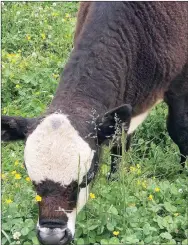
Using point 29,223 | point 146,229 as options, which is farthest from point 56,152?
point 146,229

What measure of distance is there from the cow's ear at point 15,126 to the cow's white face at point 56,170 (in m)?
0.18

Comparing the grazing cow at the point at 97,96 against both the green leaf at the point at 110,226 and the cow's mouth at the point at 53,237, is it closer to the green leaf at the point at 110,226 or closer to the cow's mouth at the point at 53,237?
the cow's mouth at the point at 53,237

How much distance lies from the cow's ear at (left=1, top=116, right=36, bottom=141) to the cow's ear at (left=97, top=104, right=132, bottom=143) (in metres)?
0.50

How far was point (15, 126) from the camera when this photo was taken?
186 inches

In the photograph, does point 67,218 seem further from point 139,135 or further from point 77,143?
point 139,135

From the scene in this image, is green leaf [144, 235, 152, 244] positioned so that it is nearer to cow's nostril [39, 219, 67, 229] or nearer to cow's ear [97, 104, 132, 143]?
cow's nostril [39, 219, 67, 229]

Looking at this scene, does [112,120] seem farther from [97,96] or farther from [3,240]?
[3,240]

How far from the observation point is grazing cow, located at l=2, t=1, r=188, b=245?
4.42 meters

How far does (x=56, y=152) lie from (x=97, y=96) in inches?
29.7

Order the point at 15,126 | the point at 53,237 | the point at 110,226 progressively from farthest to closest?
the point at 15,126 < the point at 110,226 < the point at 53,237

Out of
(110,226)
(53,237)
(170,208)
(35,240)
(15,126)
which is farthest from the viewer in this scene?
(170,208)

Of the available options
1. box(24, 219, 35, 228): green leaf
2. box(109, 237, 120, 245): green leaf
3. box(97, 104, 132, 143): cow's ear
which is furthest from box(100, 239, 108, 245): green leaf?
box(97, 104, 132, 143): cow's ear

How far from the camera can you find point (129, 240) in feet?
14.4

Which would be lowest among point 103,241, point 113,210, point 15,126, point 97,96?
point 103,241
